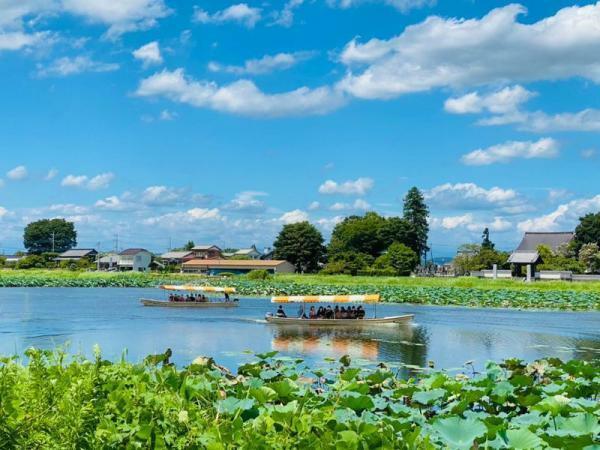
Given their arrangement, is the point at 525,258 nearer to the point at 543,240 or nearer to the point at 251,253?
the point at 543,240

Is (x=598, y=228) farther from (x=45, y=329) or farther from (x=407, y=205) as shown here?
(x=45, y=329)

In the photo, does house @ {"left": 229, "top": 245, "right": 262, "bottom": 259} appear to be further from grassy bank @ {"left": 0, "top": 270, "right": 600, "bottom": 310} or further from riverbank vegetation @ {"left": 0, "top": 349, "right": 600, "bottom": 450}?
riverbank vegetation @ {"left": 0, "top": 349, "right": 600, "bottom": 450}

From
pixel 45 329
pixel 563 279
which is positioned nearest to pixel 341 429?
pixel 45 329

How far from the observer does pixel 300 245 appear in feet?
263

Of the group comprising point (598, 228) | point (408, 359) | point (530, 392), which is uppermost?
point (598, 228)

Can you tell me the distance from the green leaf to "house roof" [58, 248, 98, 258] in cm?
10295

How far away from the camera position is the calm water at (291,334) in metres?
23.2

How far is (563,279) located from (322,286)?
2021 cm

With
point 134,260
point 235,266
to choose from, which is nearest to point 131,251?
point 134,260

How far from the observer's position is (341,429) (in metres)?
5.57

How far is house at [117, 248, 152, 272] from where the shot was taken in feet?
318

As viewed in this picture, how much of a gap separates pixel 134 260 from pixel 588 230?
189 feet

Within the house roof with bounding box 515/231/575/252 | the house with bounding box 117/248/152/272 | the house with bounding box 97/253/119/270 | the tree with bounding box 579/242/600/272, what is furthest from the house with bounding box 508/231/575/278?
the house with bounding box 97/253/119/270

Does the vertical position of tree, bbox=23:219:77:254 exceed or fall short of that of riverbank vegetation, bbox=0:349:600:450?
it exceeds it
